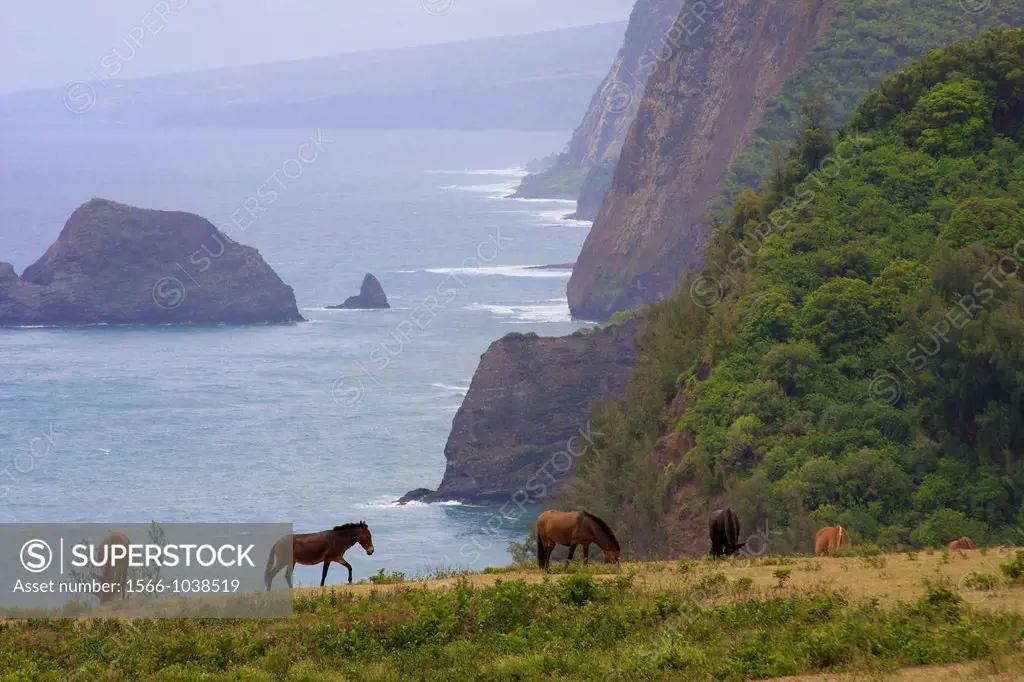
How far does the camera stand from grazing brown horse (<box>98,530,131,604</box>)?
86.2ft

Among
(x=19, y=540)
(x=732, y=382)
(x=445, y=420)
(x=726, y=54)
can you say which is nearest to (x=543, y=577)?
(x=19, y=540)

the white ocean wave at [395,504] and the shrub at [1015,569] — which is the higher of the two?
the white ocean wave at [395,504]

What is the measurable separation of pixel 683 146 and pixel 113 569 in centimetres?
14444

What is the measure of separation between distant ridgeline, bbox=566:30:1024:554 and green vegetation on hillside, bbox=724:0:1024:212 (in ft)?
179

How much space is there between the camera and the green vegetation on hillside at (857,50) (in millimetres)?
133500

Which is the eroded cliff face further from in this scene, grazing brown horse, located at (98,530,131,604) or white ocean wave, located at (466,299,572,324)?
grazing brown horse, located at (98,530,131,604)

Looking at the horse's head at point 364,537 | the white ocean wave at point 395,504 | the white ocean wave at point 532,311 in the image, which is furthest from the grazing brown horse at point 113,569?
the white ocean wave at point 532,311

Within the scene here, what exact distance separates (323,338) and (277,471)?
197 ft

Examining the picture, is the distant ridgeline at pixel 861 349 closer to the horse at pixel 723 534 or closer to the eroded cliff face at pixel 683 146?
the horse at pixel 723 534

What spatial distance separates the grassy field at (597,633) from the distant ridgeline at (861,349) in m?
25.4

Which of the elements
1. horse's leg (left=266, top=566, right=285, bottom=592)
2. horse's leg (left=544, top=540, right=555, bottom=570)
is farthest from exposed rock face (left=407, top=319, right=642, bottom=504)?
horse's leg (left=266, top=566, right=285, bottom=592)

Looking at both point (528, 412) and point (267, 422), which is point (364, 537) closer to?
point (528, 412)

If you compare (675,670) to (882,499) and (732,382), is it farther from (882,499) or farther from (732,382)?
(732,382)

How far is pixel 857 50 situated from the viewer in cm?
13612
